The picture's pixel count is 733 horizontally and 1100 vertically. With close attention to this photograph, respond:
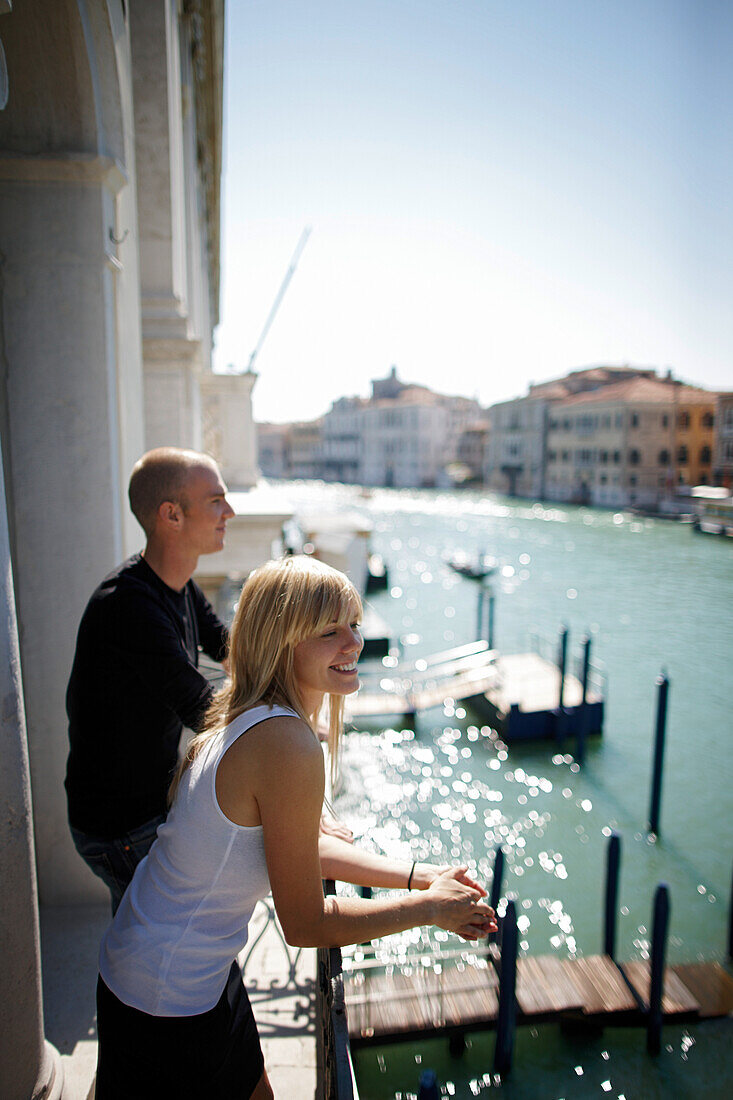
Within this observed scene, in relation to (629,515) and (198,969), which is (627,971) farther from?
(629,515)

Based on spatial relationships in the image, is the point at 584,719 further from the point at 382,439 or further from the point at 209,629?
the point at 382,439

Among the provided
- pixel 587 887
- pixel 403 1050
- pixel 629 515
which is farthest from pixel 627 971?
pixel 629 515

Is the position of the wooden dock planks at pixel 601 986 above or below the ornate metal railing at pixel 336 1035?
below

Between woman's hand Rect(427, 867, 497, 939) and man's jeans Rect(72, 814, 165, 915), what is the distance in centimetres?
76

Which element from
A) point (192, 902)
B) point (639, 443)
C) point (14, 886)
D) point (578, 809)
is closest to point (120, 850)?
point (14, 886)

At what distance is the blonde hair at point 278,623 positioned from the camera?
1.26 metres

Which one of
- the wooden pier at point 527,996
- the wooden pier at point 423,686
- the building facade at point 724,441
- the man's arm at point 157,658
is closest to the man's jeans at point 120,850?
the man's arm at point 157,658

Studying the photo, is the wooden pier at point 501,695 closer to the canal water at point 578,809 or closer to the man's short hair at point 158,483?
the canal water at point 578,809

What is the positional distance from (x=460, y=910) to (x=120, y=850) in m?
0.88

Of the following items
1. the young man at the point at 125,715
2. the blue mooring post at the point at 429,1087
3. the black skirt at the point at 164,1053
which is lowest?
the blue mooring post at the point at 429,1087

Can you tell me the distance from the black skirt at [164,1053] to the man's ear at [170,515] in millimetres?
1047

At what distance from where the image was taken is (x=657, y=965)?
5.26 metres

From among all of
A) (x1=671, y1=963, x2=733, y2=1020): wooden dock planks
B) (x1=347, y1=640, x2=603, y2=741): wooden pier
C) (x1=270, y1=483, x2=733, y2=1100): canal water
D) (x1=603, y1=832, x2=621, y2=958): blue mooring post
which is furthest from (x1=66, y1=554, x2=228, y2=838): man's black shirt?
(x1=347, y1=640, x2=603, y2=741): wooden pier

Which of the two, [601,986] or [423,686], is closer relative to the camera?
[601,986]
